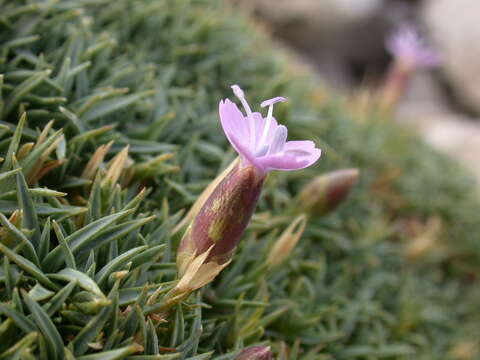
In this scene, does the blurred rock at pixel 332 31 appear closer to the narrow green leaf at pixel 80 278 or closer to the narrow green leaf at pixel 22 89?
the narrow green leaf at pixel 22 89

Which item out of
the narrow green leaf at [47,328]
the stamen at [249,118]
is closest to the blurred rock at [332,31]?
the stamen at [249,118]

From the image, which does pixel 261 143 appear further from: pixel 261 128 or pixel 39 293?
pixel 39 293

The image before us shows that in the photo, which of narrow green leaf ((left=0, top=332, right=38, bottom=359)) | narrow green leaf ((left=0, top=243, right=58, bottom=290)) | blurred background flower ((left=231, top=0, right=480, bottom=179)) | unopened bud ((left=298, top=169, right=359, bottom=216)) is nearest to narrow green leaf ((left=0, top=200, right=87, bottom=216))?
narrow green leaf ((left=0, top=243, right=58, bottom=290))

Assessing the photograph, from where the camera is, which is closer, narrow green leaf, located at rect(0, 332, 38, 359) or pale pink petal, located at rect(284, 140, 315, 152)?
narrow green leaf, located at rect(0, 332, 38, 359)

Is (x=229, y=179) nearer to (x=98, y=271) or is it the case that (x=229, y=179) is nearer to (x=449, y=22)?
(x=98, y=271)

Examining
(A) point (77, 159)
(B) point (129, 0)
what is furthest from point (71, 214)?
(B) point (129, 0)

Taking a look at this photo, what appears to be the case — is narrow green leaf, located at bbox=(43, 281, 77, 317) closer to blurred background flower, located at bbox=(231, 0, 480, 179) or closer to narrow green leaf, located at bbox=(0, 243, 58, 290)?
narrow green leaf, located at bbox=(0, 243, 58, 290)

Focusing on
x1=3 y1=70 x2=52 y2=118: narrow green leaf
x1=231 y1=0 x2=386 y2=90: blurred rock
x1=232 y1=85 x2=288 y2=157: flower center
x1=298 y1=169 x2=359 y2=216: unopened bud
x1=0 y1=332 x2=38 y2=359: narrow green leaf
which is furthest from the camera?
x1=231 y1=0 x2=386 y2=90: blurred rock

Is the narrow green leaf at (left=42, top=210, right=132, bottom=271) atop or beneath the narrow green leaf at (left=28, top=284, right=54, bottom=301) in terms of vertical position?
atop
